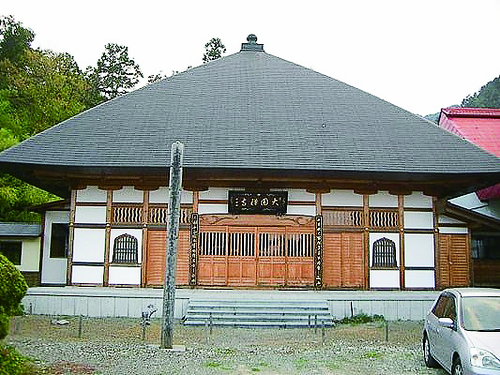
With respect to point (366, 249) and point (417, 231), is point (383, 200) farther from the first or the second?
point (366, 249)

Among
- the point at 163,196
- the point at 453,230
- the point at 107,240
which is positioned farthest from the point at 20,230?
the point at 453,230

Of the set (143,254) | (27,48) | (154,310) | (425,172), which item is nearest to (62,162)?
(143,254)

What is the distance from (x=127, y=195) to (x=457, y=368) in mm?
9966

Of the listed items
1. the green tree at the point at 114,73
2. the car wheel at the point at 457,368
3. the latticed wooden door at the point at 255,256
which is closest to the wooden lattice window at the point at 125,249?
the latticed wooden door at the point at 255,256

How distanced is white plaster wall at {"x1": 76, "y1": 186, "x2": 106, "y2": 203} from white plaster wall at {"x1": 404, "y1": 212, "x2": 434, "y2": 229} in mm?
7984

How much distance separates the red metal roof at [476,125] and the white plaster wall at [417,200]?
7948 millimetres

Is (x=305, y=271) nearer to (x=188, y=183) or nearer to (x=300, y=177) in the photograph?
(x=300, y=177)

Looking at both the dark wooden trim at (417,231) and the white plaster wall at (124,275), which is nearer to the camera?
the white plaster wall at (124,275)

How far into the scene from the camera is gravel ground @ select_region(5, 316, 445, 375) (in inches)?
310

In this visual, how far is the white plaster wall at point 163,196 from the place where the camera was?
14.5 meters

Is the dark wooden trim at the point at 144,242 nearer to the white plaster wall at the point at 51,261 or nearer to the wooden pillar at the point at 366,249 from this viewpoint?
the white plaster wall at the point at 51,261

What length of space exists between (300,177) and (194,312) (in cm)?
421

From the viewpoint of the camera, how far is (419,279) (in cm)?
1462

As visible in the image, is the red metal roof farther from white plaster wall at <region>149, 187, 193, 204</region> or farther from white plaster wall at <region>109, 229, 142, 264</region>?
white plaster wall at <region>109, 229, 142, 264</region>
